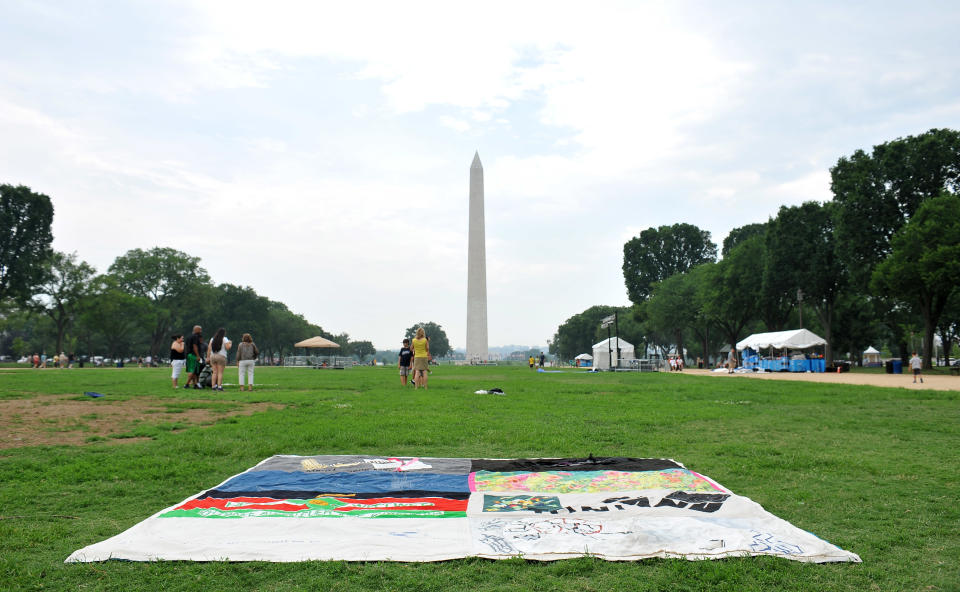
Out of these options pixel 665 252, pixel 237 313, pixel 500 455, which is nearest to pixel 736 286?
pixel 665 252

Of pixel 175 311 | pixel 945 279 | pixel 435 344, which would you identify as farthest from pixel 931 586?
pixel 435 344

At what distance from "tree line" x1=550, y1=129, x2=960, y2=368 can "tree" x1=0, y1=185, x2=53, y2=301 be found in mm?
51879

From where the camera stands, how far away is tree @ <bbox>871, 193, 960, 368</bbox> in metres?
30.5

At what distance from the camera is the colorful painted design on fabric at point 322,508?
4270 mm

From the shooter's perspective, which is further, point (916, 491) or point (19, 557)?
point (916, 491)

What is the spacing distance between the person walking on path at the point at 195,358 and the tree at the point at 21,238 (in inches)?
1552

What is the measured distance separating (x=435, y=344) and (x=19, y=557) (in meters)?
148

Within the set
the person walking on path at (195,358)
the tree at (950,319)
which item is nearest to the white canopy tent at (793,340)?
the tree at (950,319)

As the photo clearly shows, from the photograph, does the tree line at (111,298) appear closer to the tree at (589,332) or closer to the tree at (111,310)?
the tree at (111,310)

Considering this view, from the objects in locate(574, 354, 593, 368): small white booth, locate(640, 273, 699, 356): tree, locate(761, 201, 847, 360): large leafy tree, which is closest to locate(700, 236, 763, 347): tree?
locate(761, 201, 847, 360): large leafy tree

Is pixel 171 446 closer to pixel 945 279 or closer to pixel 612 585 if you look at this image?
pixel 612 585

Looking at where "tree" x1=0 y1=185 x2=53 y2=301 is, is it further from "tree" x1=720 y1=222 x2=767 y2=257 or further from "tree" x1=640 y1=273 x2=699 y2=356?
"tree" x1=720 y1=222 x2=767 y2=257

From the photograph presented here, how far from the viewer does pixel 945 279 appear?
31.2 meters

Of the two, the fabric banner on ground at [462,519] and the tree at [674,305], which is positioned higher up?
the tree at [674,305]
